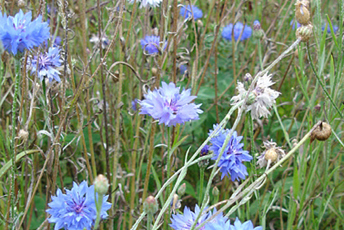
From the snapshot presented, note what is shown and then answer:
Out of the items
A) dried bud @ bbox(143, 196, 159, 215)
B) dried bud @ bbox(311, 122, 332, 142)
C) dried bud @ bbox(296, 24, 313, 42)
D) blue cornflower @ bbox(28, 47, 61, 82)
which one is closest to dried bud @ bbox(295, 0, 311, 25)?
dried bud @ bbox(296, 24, 313, 42)

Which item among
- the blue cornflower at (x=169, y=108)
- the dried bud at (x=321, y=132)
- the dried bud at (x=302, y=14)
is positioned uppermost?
the dried bud at (x=302, y=14)

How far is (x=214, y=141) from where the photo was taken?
70 centimetres

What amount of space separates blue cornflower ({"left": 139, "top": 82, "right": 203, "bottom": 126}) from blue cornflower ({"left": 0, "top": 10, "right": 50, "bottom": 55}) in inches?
8.7

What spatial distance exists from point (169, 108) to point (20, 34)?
29cm

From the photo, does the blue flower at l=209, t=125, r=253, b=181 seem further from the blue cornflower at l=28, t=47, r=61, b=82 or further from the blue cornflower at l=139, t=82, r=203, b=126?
the blue cornflower at l=28, t=47, r=61, b=82

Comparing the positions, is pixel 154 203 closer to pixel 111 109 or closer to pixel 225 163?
pixel 225 163

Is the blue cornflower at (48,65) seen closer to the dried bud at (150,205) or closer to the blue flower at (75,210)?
the blue flower at (75,210)

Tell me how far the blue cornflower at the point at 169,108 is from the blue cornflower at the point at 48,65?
355 mm

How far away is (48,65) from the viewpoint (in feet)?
3.05

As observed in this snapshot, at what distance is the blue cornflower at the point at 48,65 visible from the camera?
905 mm

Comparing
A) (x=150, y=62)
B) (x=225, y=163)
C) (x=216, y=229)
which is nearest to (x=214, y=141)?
(x=225, y=163)

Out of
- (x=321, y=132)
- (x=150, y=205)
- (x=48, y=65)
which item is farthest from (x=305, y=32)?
(x=48, y=65)

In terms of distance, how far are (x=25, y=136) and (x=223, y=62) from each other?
3.34 ft

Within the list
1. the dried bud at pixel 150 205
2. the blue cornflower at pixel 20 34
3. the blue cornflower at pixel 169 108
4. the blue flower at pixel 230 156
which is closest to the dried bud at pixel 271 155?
the blue flower at pixel 230 156
